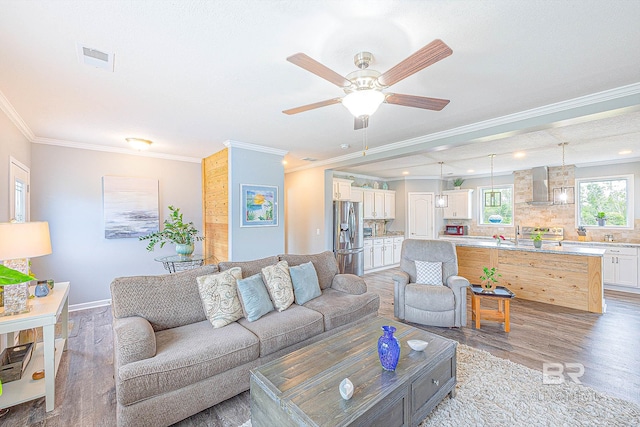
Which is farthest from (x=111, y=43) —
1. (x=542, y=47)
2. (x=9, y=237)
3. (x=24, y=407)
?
(x=542, y=47)

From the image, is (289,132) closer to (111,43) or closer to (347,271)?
(111,43)

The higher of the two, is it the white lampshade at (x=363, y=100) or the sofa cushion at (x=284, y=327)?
the white lampshade at (x=363, y=100)

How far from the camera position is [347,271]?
19.5 feet

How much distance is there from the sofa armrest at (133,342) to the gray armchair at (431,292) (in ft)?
9.23

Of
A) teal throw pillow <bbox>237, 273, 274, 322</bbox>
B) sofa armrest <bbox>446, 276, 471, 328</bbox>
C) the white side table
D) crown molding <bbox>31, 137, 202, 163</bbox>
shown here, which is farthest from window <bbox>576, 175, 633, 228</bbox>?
the white side table

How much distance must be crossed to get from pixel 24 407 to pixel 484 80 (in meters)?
4.51

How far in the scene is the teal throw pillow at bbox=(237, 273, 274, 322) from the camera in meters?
2.50

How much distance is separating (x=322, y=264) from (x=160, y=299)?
6.12ft

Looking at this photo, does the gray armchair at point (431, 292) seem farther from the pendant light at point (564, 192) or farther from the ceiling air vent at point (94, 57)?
Result: the pendant light at point (564, 192)

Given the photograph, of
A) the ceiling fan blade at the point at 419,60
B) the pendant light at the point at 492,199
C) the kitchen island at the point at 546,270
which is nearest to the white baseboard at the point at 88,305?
the ceiling fan blade at the point at 419,60

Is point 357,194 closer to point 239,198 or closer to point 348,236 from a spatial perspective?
point 348,236

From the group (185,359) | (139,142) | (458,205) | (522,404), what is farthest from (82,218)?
(458,205)

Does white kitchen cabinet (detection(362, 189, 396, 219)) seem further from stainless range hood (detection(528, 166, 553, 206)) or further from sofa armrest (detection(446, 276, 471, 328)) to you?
sofa armrest (detection(446, 276, 471, 328))

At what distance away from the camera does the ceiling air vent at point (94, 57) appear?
1872 mm
